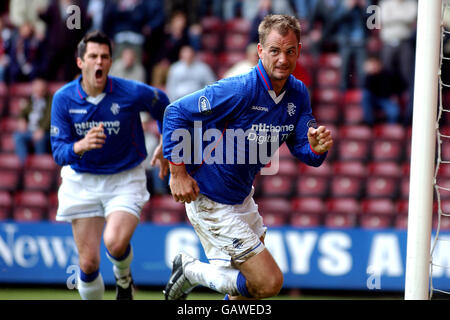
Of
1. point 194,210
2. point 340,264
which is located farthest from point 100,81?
point 340,264

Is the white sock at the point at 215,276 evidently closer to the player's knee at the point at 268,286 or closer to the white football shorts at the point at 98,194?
the player's knee at the point at 268,286

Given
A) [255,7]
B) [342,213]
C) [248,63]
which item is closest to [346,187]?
[342,213]

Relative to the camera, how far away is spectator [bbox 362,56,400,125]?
8812 millimetres

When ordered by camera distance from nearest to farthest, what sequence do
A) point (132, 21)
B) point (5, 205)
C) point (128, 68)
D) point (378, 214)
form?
1. point (378, 214)
2. point (5, 205)
3. point (128, 68)
4. point (132, 21)

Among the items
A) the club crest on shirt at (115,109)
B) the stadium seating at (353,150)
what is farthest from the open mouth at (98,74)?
the stadium seating at (353,150)

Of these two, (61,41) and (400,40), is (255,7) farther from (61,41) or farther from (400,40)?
(61,41)

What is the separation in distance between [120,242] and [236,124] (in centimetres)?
142

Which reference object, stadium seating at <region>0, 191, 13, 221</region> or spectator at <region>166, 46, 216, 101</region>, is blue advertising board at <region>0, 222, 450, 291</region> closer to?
stadium seating at <region>0, 191, 13, 221</region>

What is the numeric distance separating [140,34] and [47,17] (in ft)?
4.39

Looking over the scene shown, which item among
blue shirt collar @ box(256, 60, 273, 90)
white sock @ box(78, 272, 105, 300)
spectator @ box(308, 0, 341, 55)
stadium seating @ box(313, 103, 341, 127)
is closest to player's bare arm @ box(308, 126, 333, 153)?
blue shirt collar @ box(256, 60, 273, 90)

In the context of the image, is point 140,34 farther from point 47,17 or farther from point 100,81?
point 100,81

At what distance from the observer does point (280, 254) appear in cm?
755

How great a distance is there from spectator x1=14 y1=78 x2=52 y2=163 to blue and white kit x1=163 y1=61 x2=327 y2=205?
15.9 ft

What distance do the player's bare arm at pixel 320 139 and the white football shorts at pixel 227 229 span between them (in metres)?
0.65
